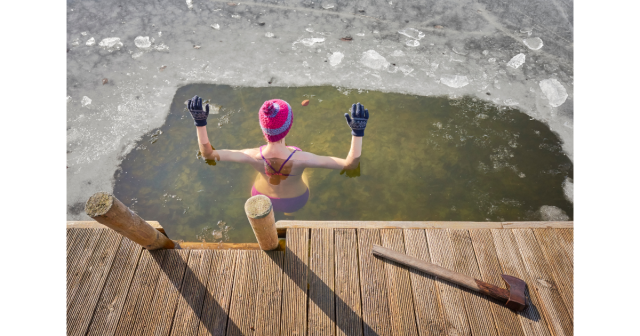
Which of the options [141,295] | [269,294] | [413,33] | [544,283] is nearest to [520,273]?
[544,283]

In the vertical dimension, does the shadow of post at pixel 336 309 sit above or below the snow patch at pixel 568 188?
above

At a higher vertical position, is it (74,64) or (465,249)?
(465,249)

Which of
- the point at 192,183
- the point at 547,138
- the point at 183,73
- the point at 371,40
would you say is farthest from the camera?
the point at 371,40

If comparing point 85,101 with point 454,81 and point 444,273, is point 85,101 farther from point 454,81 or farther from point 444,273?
point 454,81

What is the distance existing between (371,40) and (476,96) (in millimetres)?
1774

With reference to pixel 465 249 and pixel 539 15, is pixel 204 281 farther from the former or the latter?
pixel 539 15

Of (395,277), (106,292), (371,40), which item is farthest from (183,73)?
(395,277)

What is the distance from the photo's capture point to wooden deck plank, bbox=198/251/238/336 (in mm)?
2170

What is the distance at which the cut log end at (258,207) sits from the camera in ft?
6.81

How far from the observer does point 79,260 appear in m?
2.46

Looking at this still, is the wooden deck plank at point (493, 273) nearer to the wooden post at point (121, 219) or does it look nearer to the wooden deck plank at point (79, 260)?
the wooden post at point (121, 219)

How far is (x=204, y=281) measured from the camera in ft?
7.72

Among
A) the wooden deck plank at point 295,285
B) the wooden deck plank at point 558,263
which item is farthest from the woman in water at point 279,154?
the wooden deck plank at point 558,263

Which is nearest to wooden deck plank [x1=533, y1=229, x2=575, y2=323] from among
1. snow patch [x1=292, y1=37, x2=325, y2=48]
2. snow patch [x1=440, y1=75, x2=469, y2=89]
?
snow patch [x1=440, y1=75, x2=469, y2=89]
